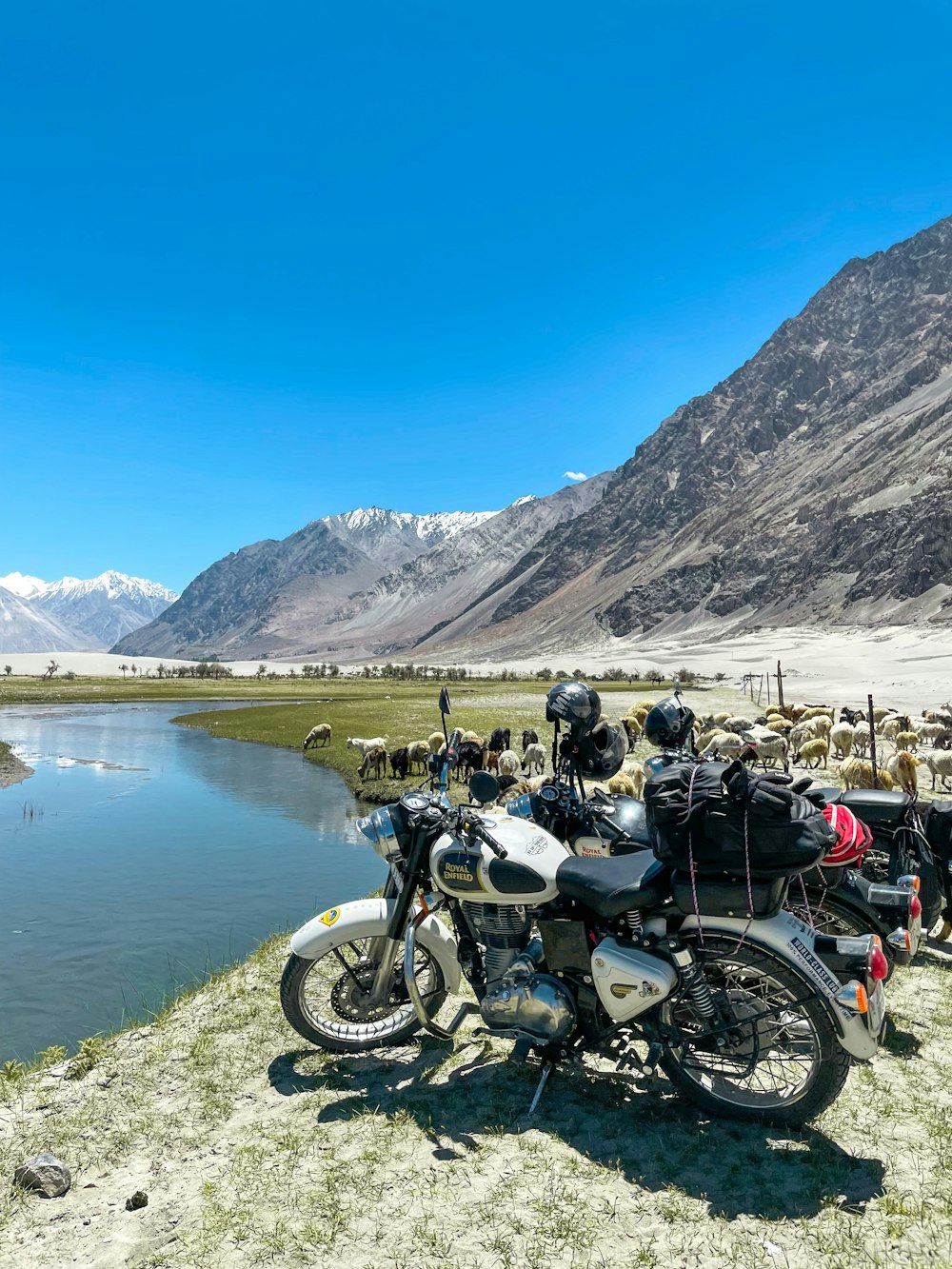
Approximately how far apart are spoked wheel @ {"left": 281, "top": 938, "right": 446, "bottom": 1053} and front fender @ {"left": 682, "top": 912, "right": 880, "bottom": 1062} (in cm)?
244

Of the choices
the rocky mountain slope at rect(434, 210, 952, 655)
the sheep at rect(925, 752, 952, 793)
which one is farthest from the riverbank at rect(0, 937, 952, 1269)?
the rocky mountain slope at rect(434, 210, 952, 655)

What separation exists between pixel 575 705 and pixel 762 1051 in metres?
2.74

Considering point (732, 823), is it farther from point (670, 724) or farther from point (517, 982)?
point (670, 724)

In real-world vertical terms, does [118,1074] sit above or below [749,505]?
below

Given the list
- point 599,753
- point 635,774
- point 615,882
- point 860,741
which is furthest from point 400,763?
point 615,882

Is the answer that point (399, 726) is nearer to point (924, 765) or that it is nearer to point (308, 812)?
point (308, 812)

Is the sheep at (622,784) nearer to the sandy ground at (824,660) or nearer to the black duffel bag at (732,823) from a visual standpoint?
the black duffel bag at (732,823)

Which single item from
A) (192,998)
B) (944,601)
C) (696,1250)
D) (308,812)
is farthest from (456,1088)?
(944,601)

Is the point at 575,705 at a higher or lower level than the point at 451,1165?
higher

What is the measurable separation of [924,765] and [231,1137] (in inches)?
894

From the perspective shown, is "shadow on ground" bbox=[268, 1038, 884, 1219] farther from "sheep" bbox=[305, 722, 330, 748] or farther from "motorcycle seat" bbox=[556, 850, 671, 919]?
"sheep" bbox=[305, 722, 330, 748]

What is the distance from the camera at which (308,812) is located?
23000 mm

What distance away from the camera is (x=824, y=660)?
73.9 metres

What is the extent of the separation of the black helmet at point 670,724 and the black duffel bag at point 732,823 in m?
2.51
